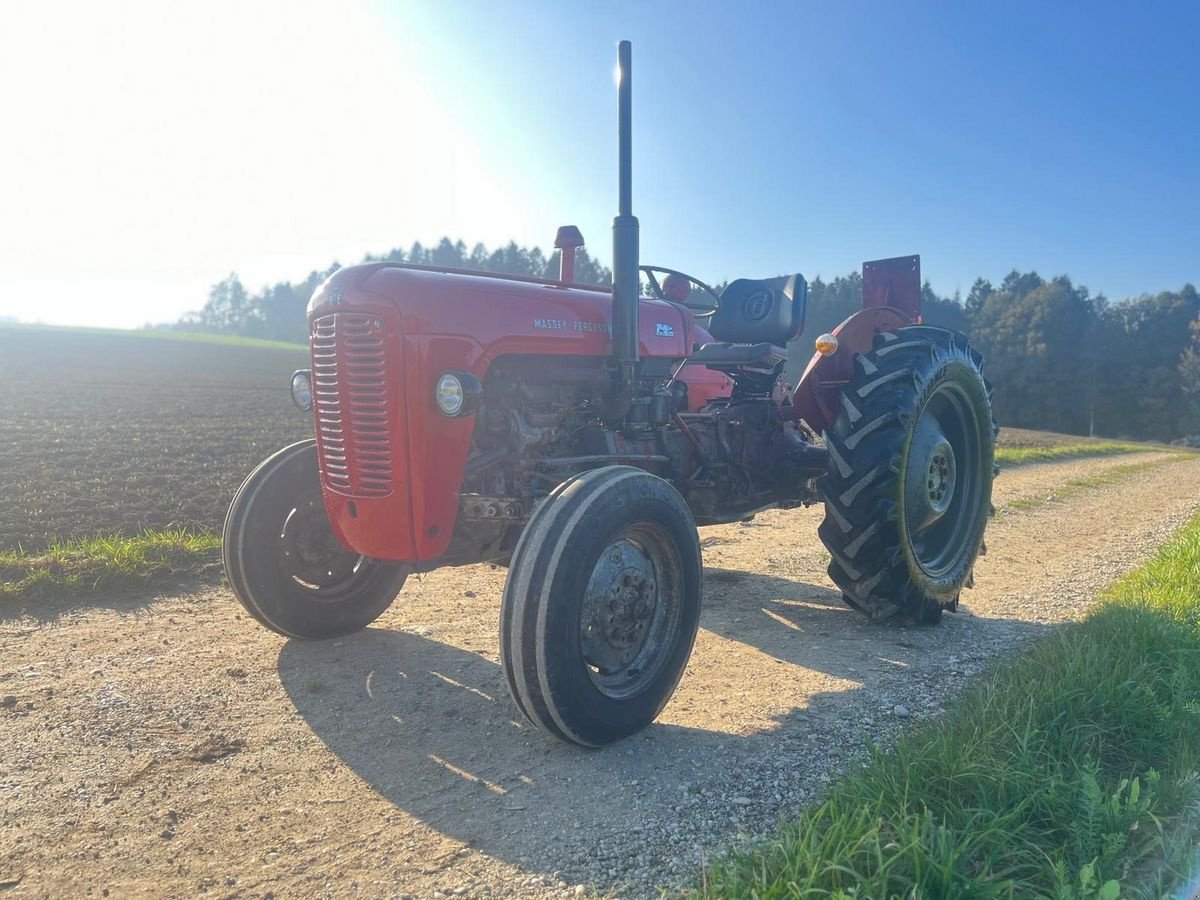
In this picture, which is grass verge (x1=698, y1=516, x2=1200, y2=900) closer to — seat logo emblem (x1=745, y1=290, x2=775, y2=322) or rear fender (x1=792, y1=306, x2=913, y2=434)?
rear fender (x1=792, y1=306, x2=913, y2=434)

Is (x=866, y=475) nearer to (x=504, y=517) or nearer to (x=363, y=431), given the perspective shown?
(x=504, y=517)

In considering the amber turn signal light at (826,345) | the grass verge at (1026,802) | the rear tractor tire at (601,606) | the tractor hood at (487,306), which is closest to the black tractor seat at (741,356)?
the amber turn signal light at (826,345)

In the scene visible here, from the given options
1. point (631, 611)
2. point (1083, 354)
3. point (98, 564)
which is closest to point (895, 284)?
point (631, 611)

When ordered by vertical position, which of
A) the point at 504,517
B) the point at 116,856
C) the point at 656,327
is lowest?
the point at 116,856

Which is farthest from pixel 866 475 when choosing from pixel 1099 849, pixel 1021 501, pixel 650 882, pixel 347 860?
pixel 1021 501

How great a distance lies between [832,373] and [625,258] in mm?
1934

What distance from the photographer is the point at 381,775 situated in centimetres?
292

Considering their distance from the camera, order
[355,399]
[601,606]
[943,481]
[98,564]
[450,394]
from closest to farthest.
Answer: [601,606] → [450,394] → [355,399] → [943,481] → [98,564]

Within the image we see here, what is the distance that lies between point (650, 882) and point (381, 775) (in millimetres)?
1106

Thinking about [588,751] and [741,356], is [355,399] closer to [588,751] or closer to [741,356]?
[588,751]

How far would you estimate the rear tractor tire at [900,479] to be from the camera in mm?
4367

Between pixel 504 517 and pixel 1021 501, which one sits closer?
pixel 504 517

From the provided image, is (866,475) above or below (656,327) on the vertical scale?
below

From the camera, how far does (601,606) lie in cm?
317
